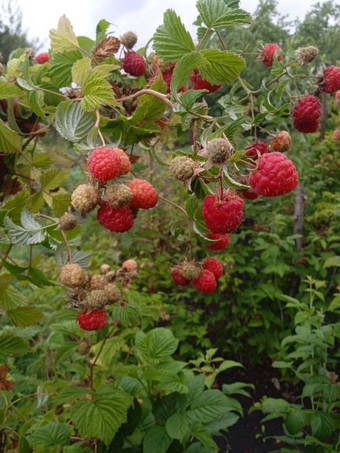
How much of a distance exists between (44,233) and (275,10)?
7501 mm

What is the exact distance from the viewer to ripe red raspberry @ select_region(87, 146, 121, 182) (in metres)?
0.47

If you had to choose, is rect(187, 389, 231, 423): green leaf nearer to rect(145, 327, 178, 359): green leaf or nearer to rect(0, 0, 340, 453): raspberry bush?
rect(0, 0, 340, 453): raspberry bush

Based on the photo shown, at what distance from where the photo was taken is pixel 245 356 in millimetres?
2822

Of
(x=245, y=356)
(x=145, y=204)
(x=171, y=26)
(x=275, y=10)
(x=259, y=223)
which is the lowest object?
(x=245, y=356)

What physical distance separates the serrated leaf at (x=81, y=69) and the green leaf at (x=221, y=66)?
158 mm

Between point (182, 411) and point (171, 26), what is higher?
point (171, 26)

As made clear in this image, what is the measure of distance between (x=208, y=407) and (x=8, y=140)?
788mm

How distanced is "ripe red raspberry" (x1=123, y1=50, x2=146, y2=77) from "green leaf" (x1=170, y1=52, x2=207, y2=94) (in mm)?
250

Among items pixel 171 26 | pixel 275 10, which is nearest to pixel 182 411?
pixel 171 26

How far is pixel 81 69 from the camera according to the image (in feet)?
1.97

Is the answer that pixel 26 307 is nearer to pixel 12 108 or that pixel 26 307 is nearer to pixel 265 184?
pixel 12 108

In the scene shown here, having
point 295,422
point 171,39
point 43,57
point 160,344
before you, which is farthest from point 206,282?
point 295,422

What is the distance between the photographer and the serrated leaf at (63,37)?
654 mm

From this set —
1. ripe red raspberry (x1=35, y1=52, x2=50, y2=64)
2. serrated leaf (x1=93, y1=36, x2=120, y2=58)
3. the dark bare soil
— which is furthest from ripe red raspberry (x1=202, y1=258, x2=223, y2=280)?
the dark bare soil
